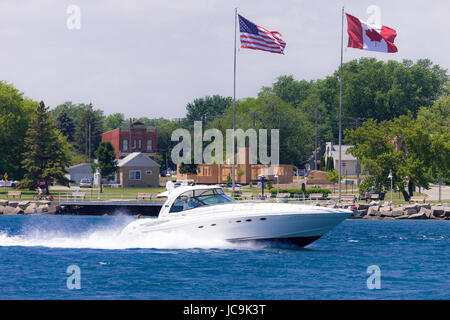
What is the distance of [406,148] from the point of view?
72750mm

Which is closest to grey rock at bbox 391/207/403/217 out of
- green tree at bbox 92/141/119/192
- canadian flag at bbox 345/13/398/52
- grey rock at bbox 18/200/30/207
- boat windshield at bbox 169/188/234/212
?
canadian flag at bbox 345/13/398/52

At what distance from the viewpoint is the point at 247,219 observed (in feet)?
105

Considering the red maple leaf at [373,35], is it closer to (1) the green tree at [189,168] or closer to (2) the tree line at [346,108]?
(1) the green tree at [189,168]

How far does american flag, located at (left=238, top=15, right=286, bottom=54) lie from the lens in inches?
1911

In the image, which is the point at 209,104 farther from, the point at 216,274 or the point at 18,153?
the point at 216,274

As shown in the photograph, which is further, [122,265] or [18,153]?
[18,153]

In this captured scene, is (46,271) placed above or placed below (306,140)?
below

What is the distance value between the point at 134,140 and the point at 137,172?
95.9 ft

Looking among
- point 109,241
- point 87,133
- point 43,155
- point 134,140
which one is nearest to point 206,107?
point 87,133

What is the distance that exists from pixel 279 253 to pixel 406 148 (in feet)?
142

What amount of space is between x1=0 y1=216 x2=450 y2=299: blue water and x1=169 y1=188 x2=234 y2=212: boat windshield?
140cm

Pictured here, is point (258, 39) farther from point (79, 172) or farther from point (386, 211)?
point (79, 172)
